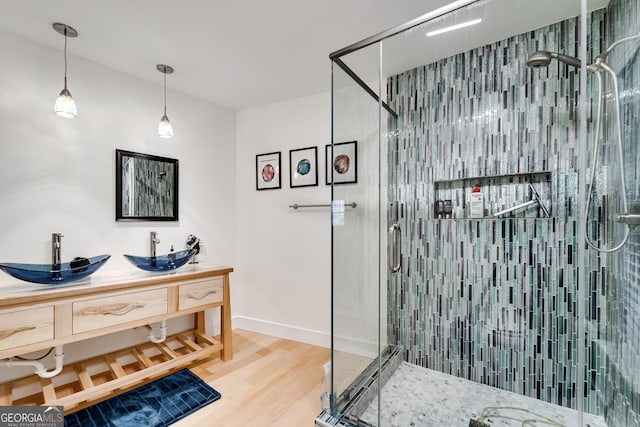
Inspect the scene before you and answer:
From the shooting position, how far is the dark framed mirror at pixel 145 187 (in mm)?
2264

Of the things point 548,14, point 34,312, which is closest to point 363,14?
point 548,14

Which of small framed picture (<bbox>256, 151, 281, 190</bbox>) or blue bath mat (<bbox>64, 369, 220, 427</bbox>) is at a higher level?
small framed picture (<bbox>256, 151, 281, 190</bbox>)

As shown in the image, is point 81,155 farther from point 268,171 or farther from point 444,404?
point 444,404

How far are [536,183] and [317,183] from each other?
1.69 m

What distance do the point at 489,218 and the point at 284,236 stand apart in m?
1.84

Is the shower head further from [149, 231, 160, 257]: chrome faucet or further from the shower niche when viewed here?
[149, 231, 160, 257]: chrome faucet

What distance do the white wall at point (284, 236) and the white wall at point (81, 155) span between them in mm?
484

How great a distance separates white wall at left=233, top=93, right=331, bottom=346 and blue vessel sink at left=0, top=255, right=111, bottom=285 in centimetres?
143

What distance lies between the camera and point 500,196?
5.76 feet

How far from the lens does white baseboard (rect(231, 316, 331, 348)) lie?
104 inches

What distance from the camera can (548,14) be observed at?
1.51m

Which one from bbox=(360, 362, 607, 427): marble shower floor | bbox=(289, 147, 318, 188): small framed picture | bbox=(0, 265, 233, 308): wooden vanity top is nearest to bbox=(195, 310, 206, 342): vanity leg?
bbox=(0, 265, 233, 308): wooden vanity top

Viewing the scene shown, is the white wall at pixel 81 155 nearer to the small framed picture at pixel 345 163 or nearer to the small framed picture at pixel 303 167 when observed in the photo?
the small framed picture at pixel 303 167

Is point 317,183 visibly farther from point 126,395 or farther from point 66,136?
point 126,395
